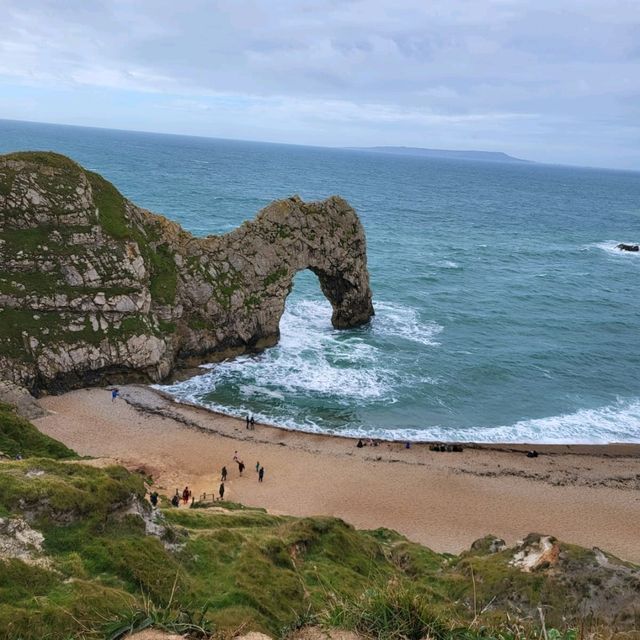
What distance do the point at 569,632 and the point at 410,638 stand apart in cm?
187

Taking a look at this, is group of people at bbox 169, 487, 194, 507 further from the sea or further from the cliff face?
the cliff face

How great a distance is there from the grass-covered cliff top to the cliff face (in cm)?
2472

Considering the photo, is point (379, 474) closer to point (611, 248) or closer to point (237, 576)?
point (237, 576)

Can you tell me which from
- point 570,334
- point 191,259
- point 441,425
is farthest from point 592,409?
point 191,259

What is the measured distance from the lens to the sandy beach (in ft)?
96.8

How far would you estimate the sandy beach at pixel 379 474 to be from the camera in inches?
1161

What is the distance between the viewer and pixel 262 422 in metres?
38.9

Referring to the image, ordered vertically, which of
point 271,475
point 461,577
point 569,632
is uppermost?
point 569,632

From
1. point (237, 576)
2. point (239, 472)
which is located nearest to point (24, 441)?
point (239, 472)

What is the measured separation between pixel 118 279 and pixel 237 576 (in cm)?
3283

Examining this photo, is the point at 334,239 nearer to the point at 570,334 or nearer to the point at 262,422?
the point at 262,422

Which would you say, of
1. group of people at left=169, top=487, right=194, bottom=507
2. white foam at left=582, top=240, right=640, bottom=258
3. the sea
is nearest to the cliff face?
the sea

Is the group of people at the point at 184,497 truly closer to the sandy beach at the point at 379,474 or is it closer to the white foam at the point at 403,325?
the sandy beach at the point at 379,474

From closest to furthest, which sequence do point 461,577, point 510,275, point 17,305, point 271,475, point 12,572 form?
point 12,572 < point 461,577 < point 271,475 < point 17,305 < point 510,275
